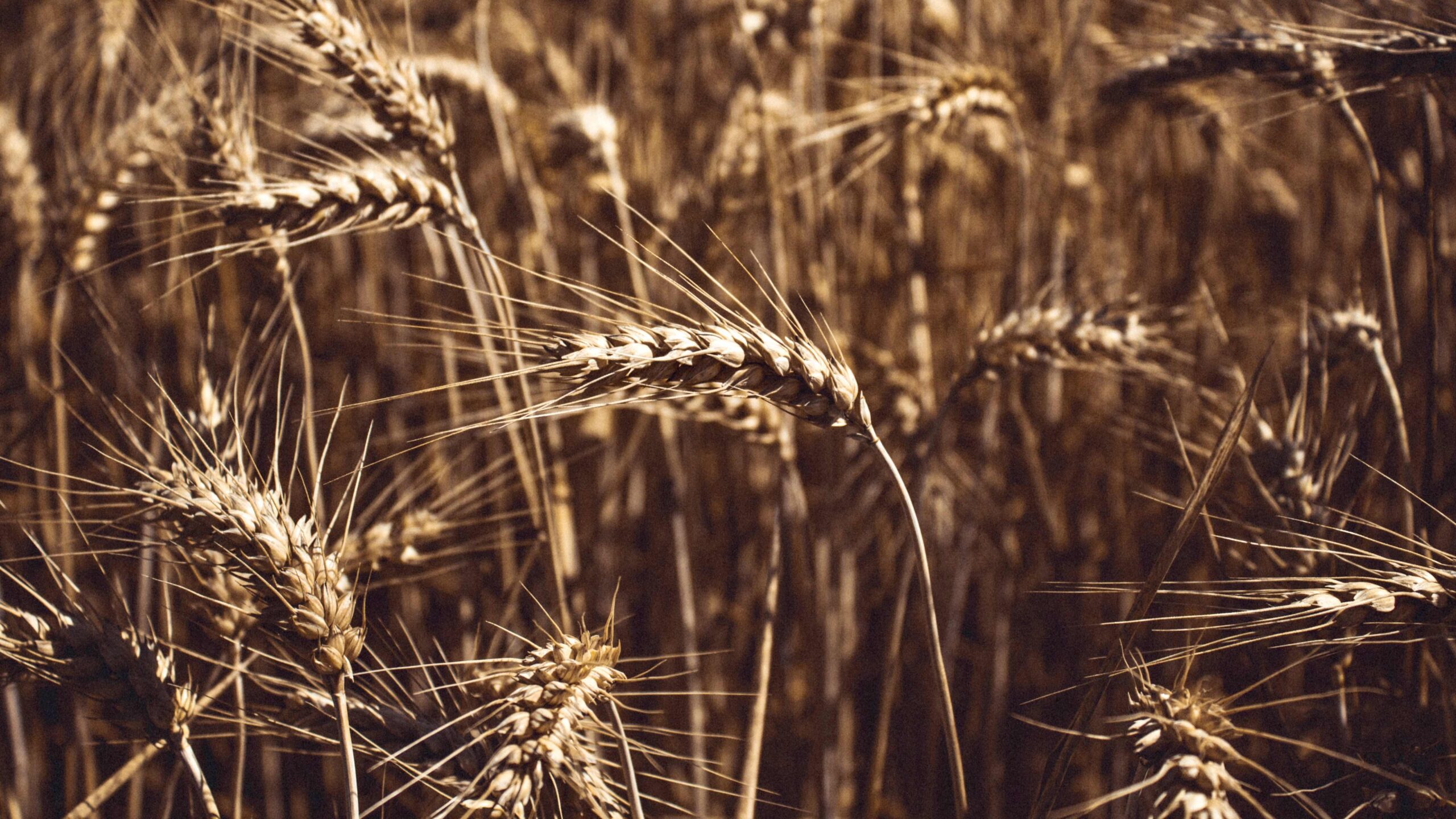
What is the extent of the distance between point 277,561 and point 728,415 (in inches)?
19.5

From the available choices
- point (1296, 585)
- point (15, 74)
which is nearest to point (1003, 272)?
point (1296, 585)

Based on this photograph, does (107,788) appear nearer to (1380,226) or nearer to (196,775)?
(196,775)

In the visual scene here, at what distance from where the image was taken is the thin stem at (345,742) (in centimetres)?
71

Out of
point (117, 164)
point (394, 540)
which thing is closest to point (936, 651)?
point (394, 540)

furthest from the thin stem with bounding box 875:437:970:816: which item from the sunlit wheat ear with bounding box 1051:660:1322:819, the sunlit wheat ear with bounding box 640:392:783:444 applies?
the sunlit wheat ear with bounding box 640:392:783:444

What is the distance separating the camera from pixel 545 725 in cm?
69

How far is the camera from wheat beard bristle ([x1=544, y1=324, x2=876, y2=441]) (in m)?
0.67

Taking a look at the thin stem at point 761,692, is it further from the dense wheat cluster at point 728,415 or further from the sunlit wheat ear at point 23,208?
the sunlit wheat ear at point 23,208

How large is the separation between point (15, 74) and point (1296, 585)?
2.59m

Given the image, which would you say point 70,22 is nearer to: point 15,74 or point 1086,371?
point 15,74

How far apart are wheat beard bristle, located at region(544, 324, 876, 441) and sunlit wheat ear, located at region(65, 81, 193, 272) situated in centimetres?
88

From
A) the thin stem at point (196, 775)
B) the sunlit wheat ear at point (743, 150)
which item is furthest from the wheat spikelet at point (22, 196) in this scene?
the sunlit wheat ear at point (743, 150)

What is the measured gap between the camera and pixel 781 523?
1.09m

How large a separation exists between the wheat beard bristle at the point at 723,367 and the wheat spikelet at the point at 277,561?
288mm
